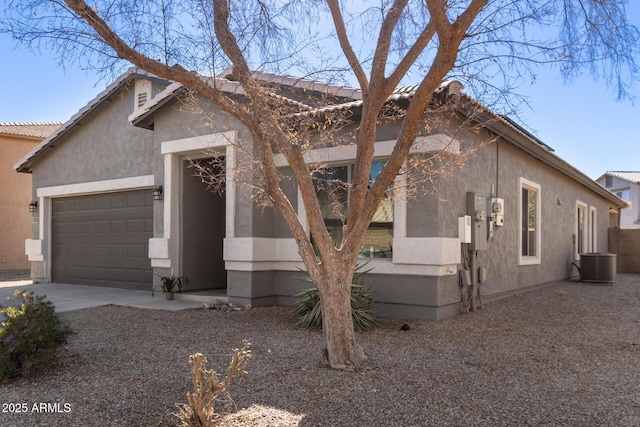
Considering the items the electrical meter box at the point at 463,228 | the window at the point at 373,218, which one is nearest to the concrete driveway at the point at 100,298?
the window at the point at 373,218

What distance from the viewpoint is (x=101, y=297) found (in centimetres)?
1132

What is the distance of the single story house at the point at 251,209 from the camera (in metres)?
8.54

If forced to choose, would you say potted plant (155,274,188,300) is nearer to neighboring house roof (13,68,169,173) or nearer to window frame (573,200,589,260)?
neighboring house roof (13,68,169,173)

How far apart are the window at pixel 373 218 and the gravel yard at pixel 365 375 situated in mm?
1334

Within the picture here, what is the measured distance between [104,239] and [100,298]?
2.85m

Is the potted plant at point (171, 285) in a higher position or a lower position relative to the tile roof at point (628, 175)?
lower

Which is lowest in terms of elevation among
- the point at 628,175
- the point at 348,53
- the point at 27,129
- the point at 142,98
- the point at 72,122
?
the point at 348,53

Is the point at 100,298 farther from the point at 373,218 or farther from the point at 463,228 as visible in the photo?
the point at 463,228

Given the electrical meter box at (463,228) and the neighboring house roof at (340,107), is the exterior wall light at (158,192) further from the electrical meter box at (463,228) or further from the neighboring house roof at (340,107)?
the electrical meter box at (463,228)

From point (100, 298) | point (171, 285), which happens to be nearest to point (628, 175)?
point (171, 285)

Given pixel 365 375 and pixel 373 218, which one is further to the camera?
pixel 373 218

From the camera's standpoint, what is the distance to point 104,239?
1361cm

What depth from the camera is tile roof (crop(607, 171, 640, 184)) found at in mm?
40669

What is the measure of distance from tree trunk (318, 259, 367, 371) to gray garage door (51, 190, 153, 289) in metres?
8.12
